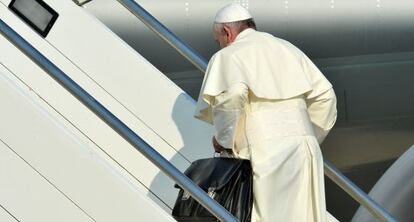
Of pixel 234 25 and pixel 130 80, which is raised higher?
pixel 234 25

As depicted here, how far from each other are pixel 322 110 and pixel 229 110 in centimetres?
49

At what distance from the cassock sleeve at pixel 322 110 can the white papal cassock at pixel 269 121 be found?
0.13m

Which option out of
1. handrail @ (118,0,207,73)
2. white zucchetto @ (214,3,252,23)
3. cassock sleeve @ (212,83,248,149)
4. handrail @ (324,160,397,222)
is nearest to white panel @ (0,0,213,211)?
handrail @ (118,0,207,73)

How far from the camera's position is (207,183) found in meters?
3.76

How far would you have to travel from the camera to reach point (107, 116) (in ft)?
11.6

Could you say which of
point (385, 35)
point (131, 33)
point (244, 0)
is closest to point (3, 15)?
point (131, 33)

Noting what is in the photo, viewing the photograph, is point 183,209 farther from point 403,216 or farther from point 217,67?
point 403,216

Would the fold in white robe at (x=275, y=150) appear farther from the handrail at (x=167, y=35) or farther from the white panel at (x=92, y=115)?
the handrail at (x=167, y=35)

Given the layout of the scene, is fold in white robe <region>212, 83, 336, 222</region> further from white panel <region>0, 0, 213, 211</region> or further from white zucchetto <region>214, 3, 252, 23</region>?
white panel <region>0, 0, 213, 211</region>

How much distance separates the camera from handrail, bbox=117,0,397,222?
4340 mm

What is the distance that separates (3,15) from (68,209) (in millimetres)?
1409

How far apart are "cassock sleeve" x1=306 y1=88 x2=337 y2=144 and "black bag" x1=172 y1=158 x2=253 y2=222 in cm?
41

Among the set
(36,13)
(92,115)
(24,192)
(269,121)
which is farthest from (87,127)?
(24,192)

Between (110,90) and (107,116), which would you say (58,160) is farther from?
(110,90)
